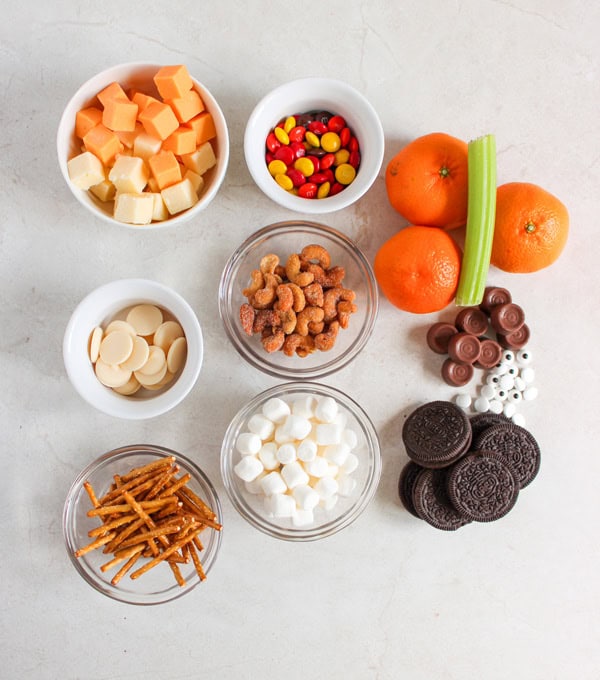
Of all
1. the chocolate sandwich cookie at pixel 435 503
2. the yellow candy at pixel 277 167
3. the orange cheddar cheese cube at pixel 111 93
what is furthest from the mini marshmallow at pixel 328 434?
the orange cheddar cheese cube at pixel 111 93

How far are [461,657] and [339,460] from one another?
598 millimetres

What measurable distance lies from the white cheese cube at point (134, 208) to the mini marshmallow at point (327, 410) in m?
0.51

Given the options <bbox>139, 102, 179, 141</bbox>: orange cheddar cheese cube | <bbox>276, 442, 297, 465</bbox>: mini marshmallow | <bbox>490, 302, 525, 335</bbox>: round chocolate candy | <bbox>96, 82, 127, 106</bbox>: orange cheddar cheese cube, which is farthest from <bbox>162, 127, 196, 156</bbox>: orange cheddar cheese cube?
<bbox>490, 302, 525, 335</bbox>: round chocolate candy

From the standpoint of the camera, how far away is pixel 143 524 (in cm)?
120

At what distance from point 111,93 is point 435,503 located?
107 cm

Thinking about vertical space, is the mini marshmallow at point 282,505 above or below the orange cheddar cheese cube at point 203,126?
below

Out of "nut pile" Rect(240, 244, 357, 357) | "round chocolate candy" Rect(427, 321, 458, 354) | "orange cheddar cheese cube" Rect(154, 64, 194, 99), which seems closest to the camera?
"orange cheddar cheese cube" Rect(154, 64, 194, 99)

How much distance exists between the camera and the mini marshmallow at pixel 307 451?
124 cm

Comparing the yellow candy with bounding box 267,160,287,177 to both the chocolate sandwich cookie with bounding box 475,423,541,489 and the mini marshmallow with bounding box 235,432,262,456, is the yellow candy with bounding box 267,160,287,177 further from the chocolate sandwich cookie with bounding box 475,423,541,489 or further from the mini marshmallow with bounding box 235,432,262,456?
the chocolate sandwich cookie with bounding box 475,423,541,489

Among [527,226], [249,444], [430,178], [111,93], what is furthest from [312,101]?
[249,444]

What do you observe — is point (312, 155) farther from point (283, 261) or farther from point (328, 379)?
point (328, 379)

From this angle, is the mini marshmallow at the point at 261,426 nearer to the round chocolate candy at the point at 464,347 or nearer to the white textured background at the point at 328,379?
the white textured background at the point at 328,379

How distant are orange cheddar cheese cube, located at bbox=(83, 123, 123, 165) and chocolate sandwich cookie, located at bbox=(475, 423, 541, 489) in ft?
3.16

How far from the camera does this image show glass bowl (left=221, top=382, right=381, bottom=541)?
51.0 inches
